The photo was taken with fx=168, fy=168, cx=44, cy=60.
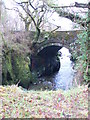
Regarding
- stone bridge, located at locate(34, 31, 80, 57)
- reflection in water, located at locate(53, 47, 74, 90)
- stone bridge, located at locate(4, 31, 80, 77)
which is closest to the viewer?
reflection in water, located at locate(53, 47, 74, 90)

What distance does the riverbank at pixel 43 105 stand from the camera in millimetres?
2424

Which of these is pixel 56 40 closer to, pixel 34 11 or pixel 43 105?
pixel 34 11

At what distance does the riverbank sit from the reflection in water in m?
3.90

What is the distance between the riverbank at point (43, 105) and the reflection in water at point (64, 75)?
3.90 metres

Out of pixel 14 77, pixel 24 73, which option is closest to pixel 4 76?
pixel 14 77

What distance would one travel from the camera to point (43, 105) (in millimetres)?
2770

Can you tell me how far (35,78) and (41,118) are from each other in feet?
32.2

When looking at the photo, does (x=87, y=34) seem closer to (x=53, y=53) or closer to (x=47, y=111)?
(x=47, y=111)

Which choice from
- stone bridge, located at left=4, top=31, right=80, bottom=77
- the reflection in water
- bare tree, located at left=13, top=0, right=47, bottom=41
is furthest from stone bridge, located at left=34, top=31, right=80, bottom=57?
the reflection in water

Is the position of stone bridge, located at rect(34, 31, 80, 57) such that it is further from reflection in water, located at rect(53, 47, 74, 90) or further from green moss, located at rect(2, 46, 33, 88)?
green moss, located at rect(2, 46, 33, 88)

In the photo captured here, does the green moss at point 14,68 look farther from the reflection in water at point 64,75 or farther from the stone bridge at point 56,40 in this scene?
the stone bridge at point 56,40

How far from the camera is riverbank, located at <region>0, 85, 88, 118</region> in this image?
95.4 inches

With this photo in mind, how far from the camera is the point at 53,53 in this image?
1544 centimetres

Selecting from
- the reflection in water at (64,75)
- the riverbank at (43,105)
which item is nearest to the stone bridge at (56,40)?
the reflection in water at (64,75)
